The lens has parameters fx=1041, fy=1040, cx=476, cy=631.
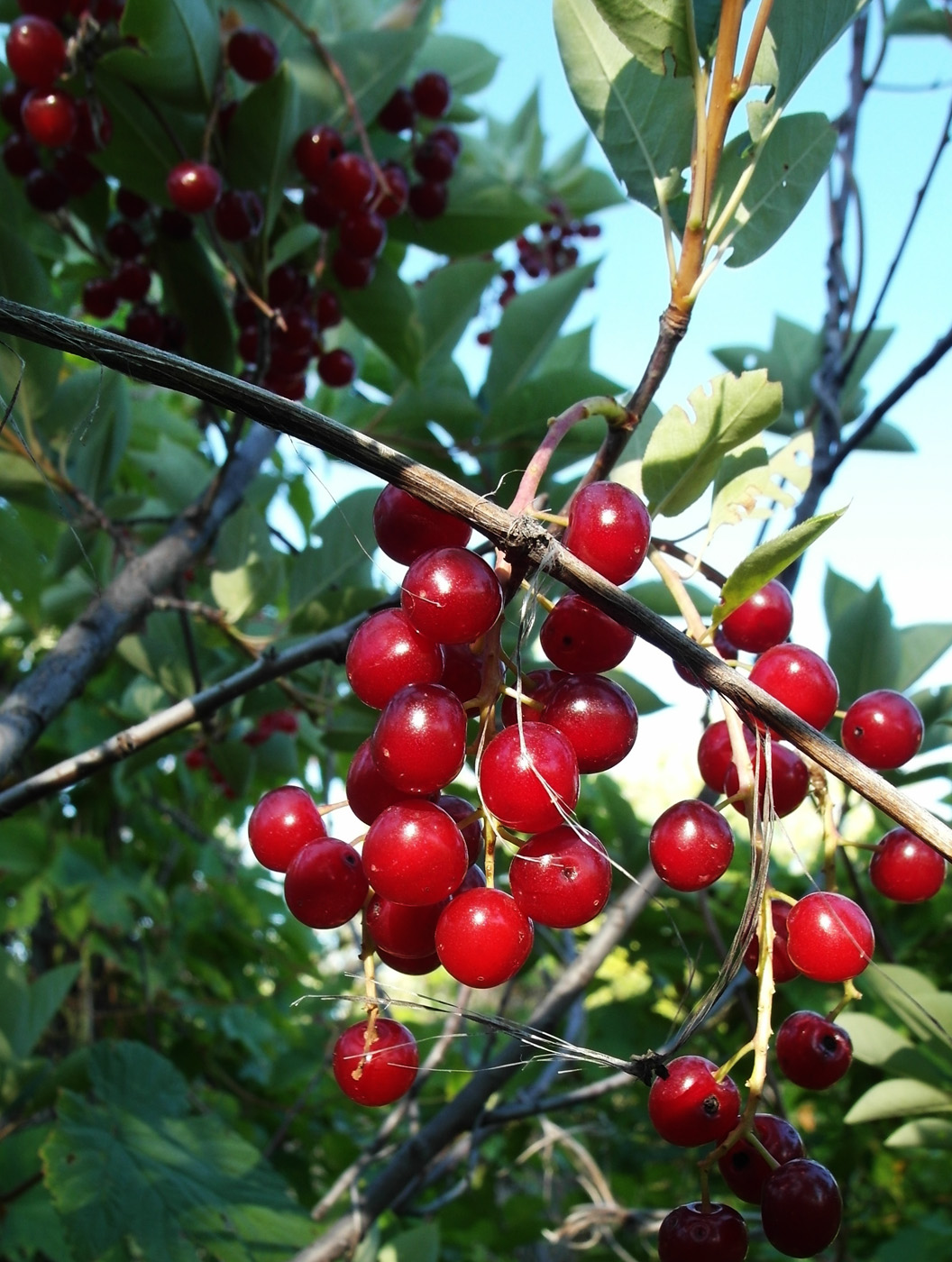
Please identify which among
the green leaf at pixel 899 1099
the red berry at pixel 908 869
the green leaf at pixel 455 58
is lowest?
the green leaf at pixel 899 1099

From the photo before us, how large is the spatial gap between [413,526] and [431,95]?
147 centimetres

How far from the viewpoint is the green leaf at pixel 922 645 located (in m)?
1.37

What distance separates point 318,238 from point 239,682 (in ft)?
2.66

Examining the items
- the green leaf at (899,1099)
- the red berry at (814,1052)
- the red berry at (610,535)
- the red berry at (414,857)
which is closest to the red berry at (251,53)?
the red berry at (610,535)

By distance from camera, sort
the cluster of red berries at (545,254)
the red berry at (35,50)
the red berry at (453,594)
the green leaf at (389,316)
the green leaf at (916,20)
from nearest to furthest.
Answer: the red berry at (453,594), the red berry at (35,50), the green leaf at (389,316), the green leaf at (916,20), the cluster of red berries at (545,254)

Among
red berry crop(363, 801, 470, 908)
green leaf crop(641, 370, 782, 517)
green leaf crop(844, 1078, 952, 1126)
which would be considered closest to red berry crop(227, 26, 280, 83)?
green leaf crop(641, 370, 782, 517)

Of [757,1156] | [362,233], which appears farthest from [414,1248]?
[362,233]

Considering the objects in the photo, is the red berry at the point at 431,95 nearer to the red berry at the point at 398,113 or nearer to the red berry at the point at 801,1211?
the red berry at the point at 398,113

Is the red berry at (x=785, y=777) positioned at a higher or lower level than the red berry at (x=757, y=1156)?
higher

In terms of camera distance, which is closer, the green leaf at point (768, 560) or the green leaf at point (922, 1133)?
the green leaf at point (768, 560)

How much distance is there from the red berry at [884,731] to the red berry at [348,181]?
108cm

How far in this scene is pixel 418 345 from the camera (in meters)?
1.70

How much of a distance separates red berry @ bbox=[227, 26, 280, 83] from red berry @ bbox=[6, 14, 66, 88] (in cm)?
24

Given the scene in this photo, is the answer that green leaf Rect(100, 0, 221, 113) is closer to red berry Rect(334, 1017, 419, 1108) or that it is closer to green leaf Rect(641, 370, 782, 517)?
green leaf Rect(641, 370, 782, 517)
